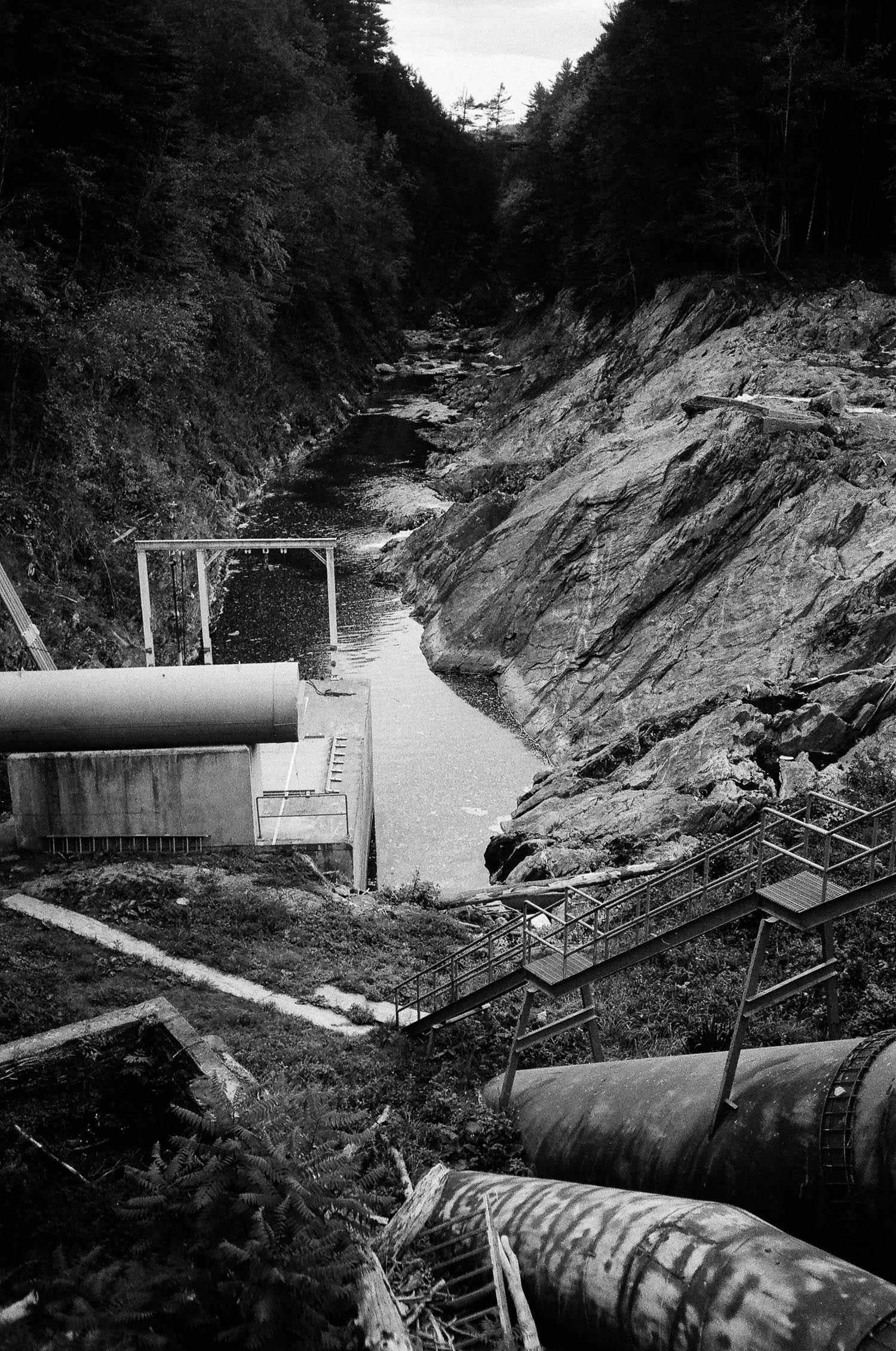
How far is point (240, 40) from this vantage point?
6250cm

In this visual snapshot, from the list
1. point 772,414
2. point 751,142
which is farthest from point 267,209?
point 772,414

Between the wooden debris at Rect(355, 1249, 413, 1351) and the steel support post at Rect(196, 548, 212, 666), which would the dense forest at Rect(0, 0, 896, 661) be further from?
the wooden debris at Rect(355, 1249, 413, 1351)

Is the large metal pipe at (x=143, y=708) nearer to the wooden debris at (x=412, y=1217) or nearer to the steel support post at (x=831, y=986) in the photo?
the steel support post at (x=831, y=986)

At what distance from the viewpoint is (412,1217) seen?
846 centimetres

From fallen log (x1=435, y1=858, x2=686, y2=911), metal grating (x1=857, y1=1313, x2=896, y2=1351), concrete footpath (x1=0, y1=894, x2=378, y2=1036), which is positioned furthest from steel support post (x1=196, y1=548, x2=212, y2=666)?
metal grating (x1=857, y1=1313, x2=896, y2=1351)

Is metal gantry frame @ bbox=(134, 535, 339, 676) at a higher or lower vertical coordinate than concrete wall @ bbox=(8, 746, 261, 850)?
higher

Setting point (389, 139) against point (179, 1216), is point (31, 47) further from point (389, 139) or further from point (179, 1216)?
point (389, 139)

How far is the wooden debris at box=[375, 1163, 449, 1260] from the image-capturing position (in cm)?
811

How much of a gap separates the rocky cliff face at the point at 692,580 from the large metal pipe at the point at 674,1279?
12654mm

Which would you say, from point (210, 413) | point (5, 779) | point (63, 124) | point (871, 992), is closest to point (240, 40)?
point (210, 413)

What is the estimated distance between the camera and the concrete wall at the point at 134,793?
63.0ft

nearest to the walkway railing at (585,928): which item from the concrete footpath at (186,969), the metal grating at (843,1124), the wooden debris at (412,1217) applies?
the concrete footpath at (186,969)

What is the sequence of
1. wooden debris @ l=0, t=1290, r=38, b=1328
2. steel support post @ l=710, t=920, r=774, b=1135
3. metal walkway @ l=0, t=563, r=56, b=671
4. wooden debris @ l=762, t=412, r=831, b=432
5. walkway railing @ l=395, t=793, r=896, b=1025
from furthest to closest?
wooden debris @ l=762, t=412, r=831, b=432 → metal walkway @ l=0, t=563, r=56, b=671 → walkway railing @ l=395, t=793, r=896, b=1025 → steel support post @ l=710, t=920, r=774, b=1135 → wooden debris @ l=0, t=1290, r=38, b=1328

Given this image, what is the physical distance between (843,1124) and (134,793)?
14.4 metres
